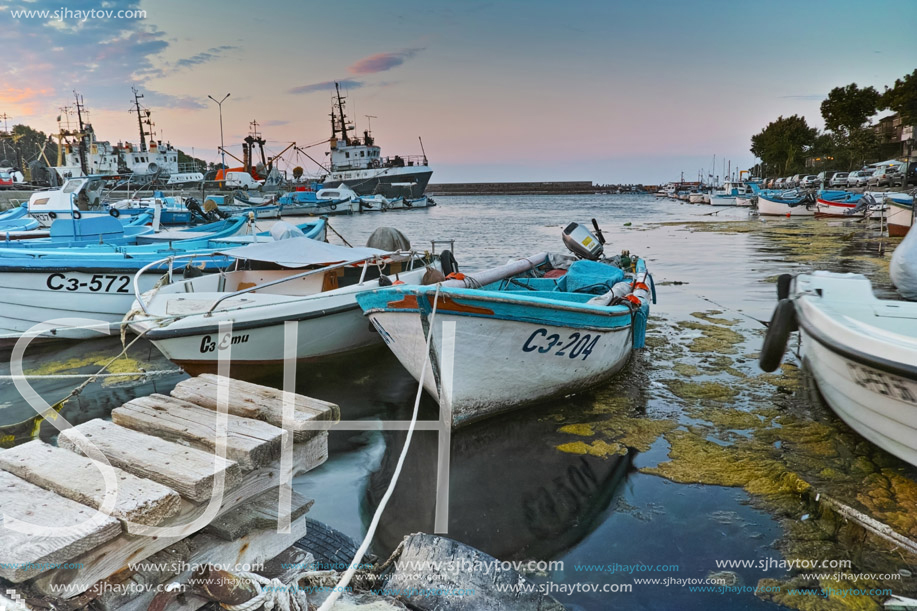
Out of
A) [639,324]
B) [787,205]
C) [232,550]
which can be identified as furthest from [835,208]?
[232,550]

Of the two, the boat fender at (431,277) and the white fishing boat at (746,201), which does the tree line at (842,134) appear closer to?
the white fishing boat at (746,201)

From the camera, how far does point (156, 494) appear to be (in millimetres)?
2154

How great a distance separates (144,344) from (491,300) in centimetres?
779

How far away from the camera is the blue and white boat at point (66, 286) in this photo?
33.5ft

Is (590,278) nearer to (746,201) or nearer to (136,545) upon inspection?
(136,545)

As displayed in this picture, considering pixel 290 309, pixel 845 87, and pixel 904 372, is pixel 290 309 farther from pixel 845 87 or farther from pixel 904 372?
pixel 845 87

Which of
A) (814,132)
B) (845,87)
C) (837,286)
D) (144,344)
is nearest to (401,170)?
(845,87)

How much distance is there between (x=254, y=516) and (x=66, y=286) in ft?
32.9

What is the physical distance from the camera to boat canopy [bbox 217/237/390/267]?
9.02 metres

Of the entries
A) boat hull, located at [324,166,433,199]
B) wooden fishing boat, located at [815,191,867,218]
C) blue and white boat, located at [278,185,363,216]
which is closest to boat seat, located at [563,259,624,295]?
wooden fishing boat, located at [815,191,867,218]

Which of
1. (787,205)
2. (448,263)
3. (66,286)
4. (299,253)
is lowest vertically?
(66,286)

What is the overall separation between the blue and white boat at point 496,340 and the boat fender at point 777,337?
1.98 meters

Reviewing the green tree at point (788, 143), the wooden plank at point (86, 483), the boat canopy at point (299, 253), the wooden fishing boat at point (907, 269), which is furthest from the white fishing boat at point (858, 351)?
the green tree at point (788, 143)

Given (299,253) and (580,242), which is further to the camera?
(580,242)
